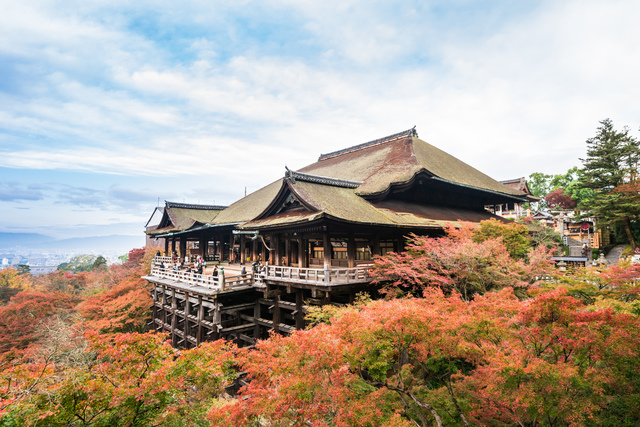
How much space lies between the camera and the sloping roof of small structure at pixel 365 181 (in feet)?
53.7

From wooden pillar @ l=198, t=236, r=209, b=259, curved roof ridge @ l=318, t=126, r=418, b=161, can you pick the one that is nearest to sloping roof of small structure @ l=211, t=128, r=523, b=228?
curved roof ridge @ l=318, t=126, r=418, b=161

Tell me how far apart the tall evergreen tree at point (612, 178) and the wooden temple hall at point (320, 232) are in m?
9.18

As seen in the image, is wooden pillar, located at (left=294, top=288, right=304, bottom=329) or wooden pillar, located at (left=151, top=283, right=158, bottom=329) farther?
wooden pillar, located at (left=151, top=283, right=158, bottom=329)

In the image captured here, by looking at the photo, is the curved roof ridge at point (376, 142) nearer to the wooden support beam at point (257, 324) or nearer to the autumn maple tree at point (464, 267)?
the autumn maple tree at point (464, 267)

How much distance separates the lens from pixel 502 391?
23.8 feet

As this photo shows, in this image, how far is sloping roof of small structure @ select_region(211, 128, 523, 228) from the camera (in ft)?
53.7

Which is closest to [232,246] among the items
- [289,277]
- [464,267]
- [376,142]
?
[289,277]

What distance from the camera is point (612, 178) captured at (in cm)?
3039

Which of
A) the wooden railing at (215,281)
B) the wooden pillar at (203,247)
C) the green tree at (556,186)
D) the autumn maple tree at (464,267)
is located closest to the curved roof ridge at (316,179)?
the autumn maple tree at (464,267)

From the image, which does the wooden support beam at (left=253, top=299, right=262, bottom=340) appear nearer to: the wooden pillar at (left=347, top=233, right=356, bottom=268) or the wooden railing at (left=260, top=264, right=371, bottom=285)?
the wooden railing at (left=260, top=264, right=371, bottom=285)

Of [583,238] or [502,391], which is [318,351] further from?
[583,238]

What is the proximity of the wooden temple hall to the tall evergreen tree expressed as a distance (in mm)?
9180

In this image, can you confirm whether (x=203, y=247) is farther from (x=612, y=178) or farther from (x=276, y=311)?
(x=612, y=178)

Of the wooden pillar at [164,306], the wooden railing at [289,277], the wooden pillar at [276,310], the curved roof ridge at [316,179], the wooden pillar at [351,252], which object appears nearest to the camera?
the wooden railing at [289,277]
